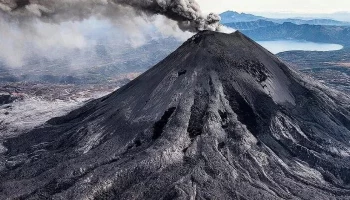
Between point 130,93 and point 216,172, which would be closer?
point 216,172

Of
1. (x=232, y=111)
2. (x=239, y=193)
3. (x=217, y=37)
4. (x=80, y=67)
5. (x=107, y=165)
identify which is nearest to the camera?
(x=239, y=193)

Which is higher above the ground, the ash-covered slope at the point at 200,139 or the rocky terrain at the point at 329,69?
the ash-covered slope at the point at 200,139

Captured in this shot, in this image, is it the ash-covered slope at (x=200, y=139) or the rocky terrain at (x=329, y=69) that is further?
the rocky terrain at (x=329, y=69)

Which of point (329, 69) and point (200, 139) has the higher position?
point (200, 139)

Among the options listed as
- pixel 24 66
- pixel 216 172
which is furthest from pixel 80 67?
pixel 216 172

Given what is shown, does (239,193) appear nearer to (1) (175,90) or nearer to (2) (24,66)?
(1) (175,90)

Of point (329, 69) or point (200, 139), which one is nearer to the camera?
point (200, 139)

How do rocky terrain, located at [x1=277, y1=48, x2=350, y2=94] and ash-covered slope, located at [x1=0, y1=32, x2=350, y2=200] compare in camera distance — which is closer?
ash-covered slope, located at [x1=0, y1=32, x2=350, y2=200]

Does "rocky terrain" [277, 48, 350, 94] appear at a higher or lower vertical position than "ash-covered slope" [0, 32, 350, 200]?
lower
